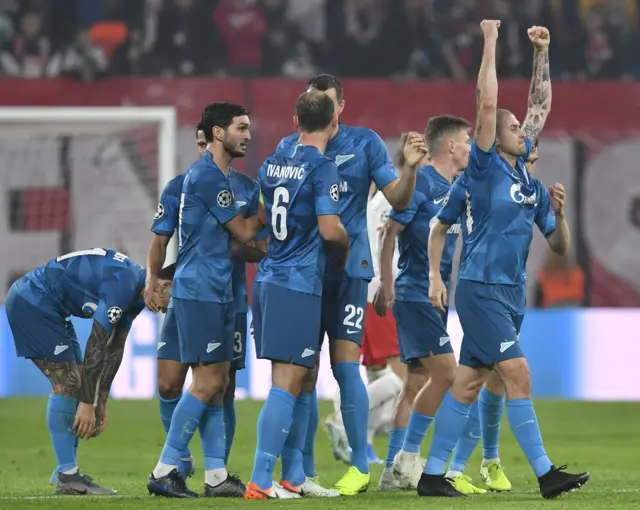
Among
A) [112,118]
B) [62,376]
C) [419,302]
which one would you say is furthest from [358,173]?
[112,118]

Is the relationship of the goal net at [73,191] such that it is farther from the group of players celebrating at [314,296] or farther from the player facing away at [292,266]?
the player facing away at [292,266]

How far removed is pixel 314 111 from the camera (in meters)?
6.55

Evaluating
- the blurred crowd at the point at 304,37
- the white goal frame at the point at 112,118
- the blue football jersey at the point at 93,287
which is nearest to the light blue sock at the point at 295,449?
the blue football jersey at the point at 93,287

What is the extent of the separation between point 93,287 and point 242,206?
89cm

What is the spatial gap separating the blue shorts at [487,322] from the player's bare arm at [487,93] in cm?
67

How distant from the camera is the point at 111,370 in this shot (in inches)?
280

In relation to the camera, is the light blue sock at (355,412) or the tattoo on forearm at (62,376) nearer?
the light blue sock at (355,412)

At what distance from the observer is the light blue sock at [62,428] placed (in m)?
7.20

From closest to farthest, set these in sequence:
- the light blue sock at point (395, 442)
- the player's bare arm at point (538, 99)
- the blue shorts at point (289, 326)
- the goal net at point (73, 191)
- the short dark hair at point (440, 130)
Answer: the blue shorts at point (289, 326)
the player's bare arm at point (538, 99)
the light blue sock at point (395, 442)
the short dark hair at point (440, 130)
the goal net at point (73, 191)

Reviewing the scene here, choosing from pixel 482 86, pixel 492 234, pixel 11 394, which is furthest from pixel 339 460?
pixel 11 394

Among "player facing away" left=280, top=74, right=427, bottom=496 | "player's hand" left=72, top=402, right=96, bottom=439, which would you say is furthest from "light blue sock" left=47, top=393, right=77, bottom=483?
"player facing away" left=280, top=74, right=427, bottom=496

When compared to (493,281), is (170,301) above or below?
below

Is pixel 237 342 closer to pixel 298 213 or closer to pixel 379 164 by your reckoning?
pixel 298 213

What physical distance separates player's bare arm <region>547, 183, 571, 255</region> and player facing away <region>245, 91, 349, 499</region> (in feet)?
3.51
